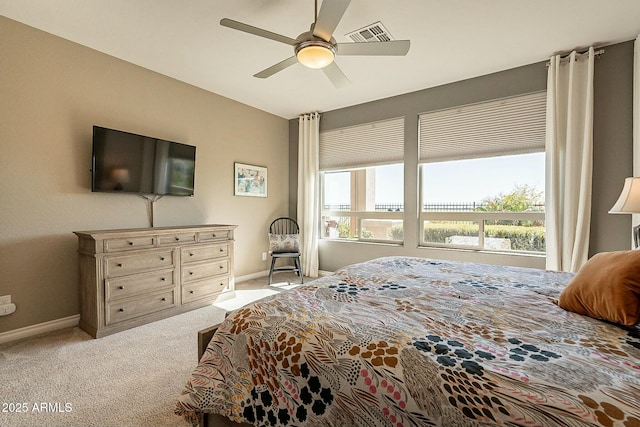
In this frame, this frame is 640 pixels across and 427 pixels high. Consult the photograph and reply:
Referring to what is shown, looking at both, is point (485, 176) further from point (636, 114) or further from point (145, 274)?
point (145, 274)

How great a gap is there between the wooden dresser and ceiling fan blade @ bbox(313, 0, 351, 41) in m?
2.35

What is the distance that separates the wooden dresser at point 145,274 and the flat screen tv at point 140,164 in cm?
54

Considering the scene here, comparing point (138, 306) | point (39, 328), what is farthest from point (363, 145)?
point (39, 328)

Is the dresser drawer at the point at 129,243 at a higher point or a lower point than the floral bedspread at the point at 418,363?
higher

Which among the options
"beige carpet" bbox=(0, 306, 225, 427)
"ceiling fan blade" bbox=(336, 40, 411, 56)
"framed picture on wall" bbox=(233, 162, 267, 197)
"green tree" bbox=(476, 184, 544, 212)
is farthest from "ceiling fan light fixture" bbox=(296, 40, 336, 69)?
"green tree" bbox=(476, 184, 544, 212)

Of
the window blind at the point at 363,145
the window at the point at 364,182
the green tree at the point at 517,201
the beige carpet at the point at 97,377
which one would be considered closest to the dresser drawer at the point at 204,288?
the beige carpet at the point at 97,377

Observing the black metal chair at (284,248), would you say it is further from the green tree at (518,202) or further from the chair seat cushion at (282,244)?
the green tree at (518,202)

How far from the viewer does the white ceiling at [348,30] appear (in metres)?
2.27

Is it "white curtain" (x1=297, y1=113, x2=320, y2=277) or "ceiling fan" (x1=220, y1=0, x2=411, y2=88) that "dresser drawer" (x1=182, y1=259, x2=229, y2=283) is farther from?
"ceiling fan" (x1=220, y1=0, x2=411, y2=88)

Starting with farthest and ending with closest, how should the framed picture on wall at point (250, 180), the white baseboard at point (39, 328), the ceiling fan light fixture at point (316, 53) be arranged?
the framed picture on wall at point (250, 180)
the white baseboard at point (39, 328)
the ceiling fan light fixture at point (316, 53)

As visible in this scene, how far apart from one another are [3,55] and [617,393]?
4185mm

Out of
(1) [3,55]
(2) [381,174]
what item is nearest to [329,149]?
(2) [381,174]

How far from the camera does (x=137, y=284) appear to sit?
274cm

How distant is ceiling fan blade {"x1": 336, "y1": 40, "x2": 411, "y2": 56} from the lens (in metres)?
2.03
